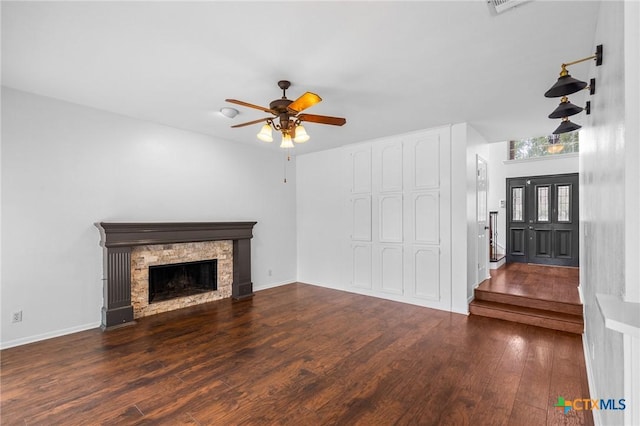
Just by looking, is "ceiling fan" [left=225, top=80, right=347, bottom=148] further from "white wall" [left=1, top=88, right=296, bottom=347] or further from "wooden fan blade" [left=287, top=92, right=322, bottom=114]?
"white wall" [left=1, top=88, right=296, bottom=347]

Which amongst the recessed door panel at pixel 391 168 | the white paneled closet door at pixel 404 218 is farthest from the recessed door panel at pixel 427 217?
the recessed door panel at pixel 391 168

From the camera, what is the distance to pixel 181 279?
509cm

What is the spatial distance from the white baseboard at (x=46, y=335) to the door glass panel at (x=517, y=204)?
8904mm

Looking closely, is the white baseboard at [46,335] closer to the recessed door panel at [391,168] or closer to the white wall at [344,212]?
the white wall at [344,212]

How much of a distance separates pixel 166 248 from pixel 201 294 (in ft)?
3.43

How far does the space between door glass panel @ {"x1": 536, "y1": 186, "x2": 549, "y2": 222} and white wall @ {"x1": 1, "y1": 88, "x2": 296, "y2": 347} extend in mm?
7493

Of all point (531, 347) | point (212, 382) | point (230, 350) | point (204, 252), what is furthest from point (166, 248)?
point (531, 347)

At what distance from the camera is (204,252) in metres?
5.16

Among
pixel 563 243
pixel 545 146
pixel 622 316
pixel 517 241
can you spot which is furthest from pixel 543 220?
pixel 622 316

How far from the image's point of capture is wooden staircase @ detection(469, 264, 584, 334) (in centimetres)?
386

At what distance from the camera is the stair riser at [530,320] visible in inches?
148

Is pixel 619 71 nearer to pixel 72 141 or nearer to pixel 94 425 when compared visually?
pixel 94 425

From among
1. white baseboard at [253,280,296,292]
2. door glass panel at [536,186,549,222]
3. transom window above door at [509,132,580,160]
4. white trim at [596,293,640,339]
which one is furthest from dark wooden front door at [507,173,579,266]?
white trim at [596,293,640,339]

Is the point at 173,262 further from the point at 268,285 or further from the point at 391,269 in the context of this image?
the point at 391,269
